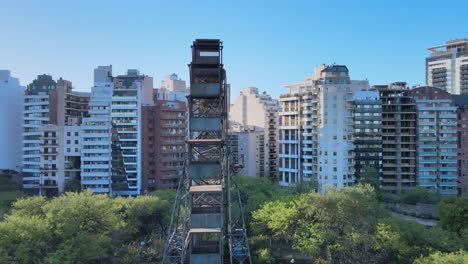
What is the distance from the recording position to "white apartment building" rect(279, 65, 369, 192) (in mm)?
57469

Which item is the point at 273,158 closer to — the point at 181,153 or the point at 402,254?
the point at 181,153

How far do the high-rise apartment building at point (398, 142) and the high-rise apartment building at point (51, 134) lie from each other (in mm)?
44777

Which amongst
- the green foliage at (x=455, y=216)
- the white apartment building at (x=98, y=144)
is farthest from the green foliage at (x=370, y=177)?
the white apartment building at (x=98, y=144)

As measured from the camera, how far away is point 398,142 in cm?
6131

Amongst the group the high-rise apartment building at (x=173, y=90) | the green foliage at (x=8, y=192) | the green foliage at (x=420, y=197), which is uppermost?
the high-rise apartment building at (x=173, y=90)

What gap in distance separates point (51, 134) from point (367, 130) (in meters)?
45.2

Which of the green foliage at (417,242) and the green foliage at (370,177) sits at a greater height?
the green foliage at (370,177)

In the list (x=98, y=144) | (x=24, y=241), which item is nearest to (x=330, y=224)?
(x=24, y=241)

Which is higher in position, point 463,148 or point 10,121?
point 10,121

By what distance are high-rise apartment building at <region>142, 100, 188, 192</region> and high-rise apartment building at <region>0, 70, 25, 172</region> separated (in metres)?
24.7

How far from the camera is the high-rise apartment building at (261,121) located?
261 feet

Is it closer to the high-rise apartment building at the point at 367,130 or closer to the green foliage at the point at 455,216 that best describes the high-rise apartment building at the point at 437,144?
the high-rise apartment building at the point at 367,130

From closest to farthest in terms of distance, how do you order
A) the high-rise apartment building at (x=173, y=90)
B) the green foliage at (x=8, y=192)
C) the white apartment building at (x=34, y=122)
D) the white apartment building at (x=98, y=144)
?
the green foliage at (x=8, y=192) → the white apartment building at (x=98, y=144) → the white apartment building at (x=34, y=122) → the high-rise apartment building at (x=173, y=90)

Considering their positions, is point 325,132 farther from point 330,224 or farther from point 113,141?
point 113,141
